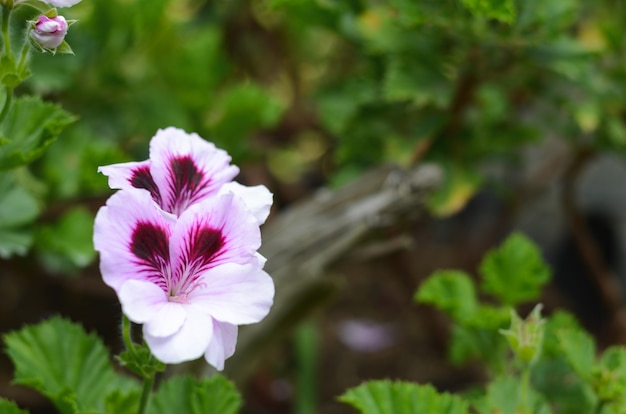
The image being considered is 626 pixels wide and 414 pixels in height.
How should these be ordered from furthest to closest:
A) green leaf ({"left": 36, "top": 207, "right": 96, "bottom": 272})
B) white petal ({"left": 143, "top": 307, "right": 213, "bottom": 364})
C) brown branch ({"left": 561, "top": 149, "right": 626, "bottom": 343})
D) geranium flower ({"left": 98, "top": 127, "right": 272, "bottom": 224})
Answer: brown branch ({"left": 561, "top": 149, "right": 626, "bottom": 343}) < green leaf ({"left": 36, "top": 207, "right": 96, "bottom": 272}) < geranium flower ({"left": 98, "top": 127, "right": 272, "bottom": 224}) < white petal ({"left": 143, "top": 307, "right": 213, "bottom": 364})

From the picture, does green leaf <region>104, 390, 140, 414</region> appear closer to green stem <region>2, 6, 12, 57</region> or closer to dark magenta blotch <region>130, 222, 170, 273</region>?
dark magenta blotch <region>130, 222, 170, 273</region>

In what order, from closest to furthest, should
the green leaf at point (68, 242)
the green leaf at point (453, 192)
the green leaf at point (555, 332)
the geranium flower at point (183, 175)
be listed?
the geranium flower at point (183, 175), the green leaf at point (555, 332), the green leaf at point (68, 242), the green leaf at point (453, 192)

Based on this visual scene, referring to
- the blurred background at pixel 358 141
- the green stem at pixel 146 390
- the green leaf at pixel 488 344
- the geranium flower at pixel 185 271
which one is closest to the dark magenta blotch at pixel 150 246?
the geranium flower at pixel 185 271

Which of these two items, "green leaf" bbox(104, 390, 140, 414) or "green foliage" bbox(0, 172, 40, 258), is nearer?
"green leaf" bbox(104, 390, 140, 414)

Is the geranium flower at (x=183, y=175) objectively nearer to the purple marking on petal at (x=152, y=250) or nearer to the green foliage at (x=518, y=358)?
the purple marking on petal at (x=152, y=250)

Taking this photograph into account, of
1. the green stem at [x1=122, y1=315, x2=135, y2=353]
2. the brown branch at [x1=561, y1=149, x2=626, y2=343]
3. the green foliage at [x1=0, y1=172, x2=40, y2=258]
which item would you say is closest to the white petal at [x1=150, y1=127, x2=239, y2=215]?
the green stem at [x1=122, y1=315, x2=135, y2=353]

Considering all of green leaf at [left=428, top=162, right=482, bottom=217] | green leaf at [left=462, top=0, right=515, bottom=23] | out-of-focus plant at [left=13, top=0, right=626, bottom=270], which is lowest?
green leaf at [left=428, top=162, right=482, bottom=217]

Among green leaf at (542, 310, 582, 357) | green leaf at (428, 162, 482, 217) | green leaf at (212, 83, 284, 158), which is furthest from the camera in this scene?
green leaf at (212, 83, 284, 158)

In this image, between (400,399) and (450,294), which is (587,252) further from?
(400,399)
